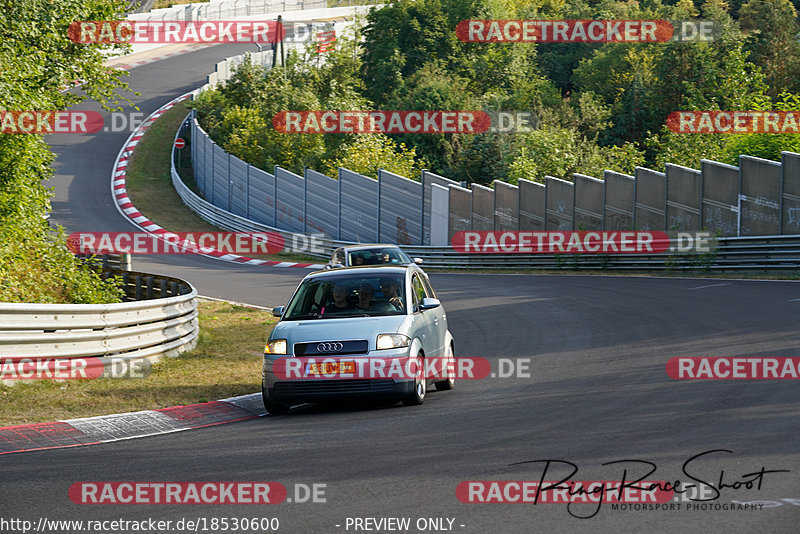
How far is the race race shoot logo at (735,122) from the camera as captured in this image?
37125 millimetres

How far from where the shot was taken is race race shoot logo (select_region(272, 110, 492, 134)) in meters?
56.2

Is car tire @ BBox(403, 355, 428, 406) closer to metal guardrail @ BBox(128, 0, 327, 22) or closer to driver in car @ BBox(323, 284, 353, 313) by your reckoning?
driver in car @ BBox(323, 284, 353, 313)

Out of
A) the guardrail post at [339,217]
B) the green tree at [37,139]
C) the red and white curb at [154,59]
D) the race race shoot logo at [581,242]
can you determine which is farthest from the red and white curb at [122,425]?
the red and white curb at [154,59]

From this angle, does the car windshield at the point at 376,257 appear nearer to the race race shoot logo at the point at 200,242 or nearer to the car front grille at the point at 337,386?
the car front grille at the point at 337,386

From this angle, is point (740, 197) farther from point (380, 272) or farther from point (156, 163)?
point (156, 163)

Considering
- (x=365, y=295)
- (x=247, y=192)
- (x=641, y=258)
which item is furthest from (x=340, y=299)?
(x=247, y=192)

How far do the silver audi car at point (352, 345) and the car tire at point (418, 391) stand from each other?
1 cm

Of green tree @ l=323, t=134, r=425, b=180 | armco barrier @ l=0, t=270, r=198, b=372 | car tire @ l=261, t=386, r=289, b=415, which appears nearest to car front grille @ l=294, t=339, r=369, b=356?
car tire @ l=261, t=386, r=289, b=415

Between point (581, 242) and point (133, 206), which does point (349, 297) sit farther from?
point (133, 206)

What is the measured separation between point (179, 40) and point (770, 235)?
83.7 meters

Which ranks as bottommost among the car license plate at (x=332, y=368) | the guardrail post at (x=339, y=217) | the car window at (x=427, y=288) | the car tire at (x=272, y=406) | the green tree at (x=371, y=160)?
the guardrail post at (x=339, y=217)

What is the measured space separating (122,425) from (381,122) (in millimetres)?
53868

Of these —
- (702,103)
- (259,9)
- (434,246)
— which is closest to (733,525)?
(434,246)

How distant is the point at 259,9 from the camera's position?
111 m
